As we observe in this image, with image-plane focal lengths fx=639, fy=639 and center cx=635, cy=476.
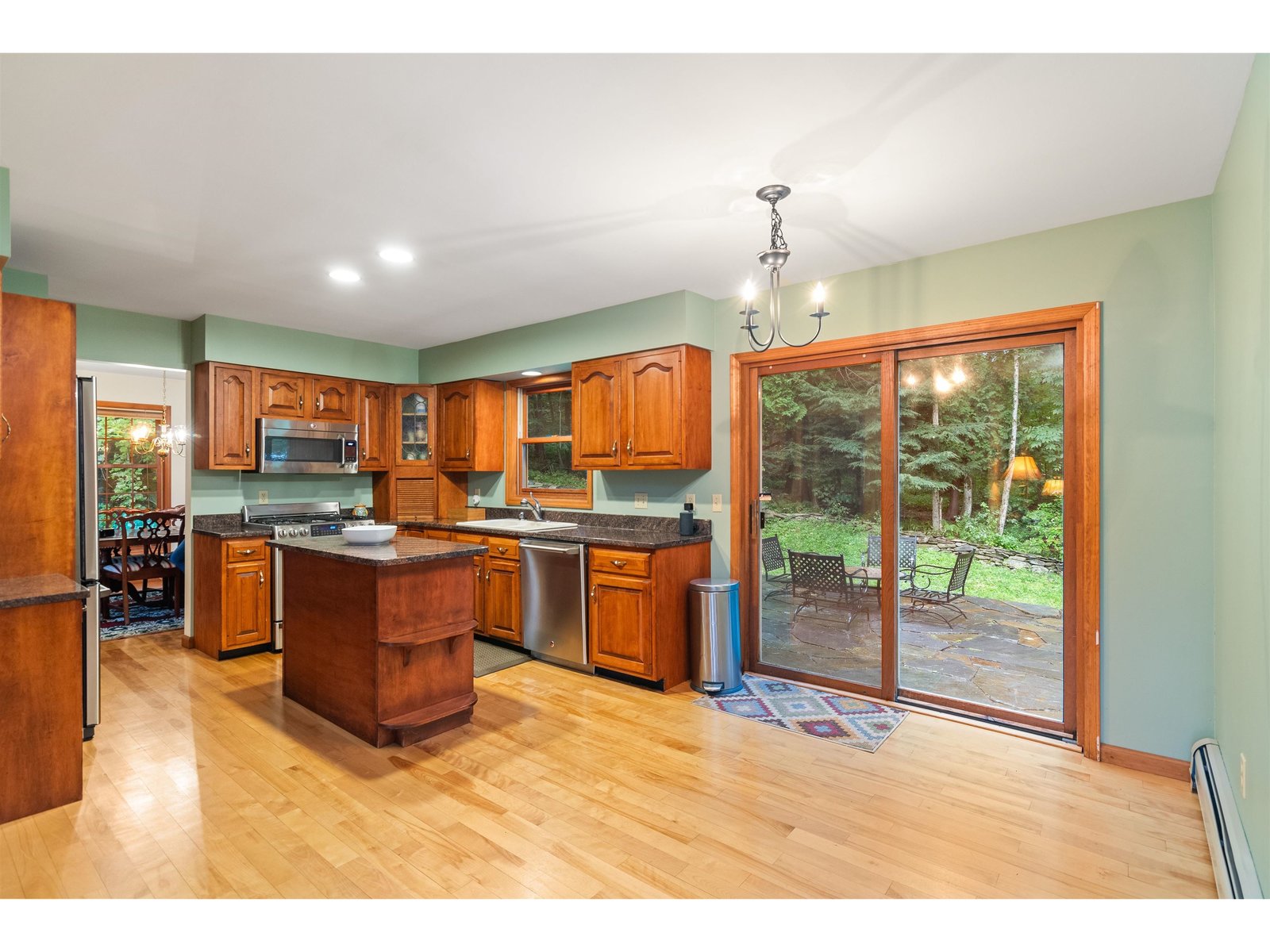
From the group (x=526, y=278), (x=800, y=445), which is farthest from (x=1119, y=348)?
(x=526, y=278)

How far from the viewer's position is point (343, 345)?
5.48 meters

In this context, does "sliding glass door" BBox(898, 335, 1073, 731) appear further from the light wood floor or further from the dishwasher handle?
the dishwasher handle

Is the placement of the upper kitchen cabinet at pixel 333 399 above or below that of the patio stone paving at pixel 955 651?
above

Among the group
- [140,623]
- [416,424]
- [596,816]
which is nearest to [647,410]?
[596,816]

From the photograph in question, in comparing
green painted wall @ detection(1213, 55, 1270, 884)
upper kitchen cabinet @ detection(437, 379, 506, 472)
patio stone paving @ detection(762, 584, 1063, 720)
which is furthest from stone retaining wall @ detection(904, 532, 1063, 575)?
upper kitchen cabinet @ detection(437, 379, 506, 472)

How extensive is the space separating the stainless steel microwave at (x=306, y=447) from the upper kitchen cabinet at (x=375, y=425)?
172mm

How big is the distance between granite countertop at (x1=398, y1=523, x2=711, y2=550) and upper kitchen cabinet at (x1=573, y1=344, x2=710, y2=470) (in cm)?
Answer: 45

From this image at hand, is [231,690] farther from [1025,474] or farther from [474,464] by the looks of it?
[1025,474]

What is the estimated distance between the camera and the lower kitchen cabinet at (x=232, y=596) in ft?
14.7

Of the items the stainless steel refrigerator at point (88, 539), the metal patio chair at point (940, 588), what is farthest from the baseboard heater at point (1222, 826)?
the stainless steel refrigerator at point (88, 539)

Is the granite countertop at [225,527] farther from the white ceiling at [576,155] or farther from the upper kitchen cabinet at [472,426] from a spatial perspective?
the white ceiling at [576,155]

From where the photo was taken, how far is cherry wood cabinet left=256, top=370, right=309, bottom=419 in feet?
16.1

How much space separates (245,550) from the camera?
458 cm

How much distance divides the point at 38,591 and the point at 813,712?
3.52m
